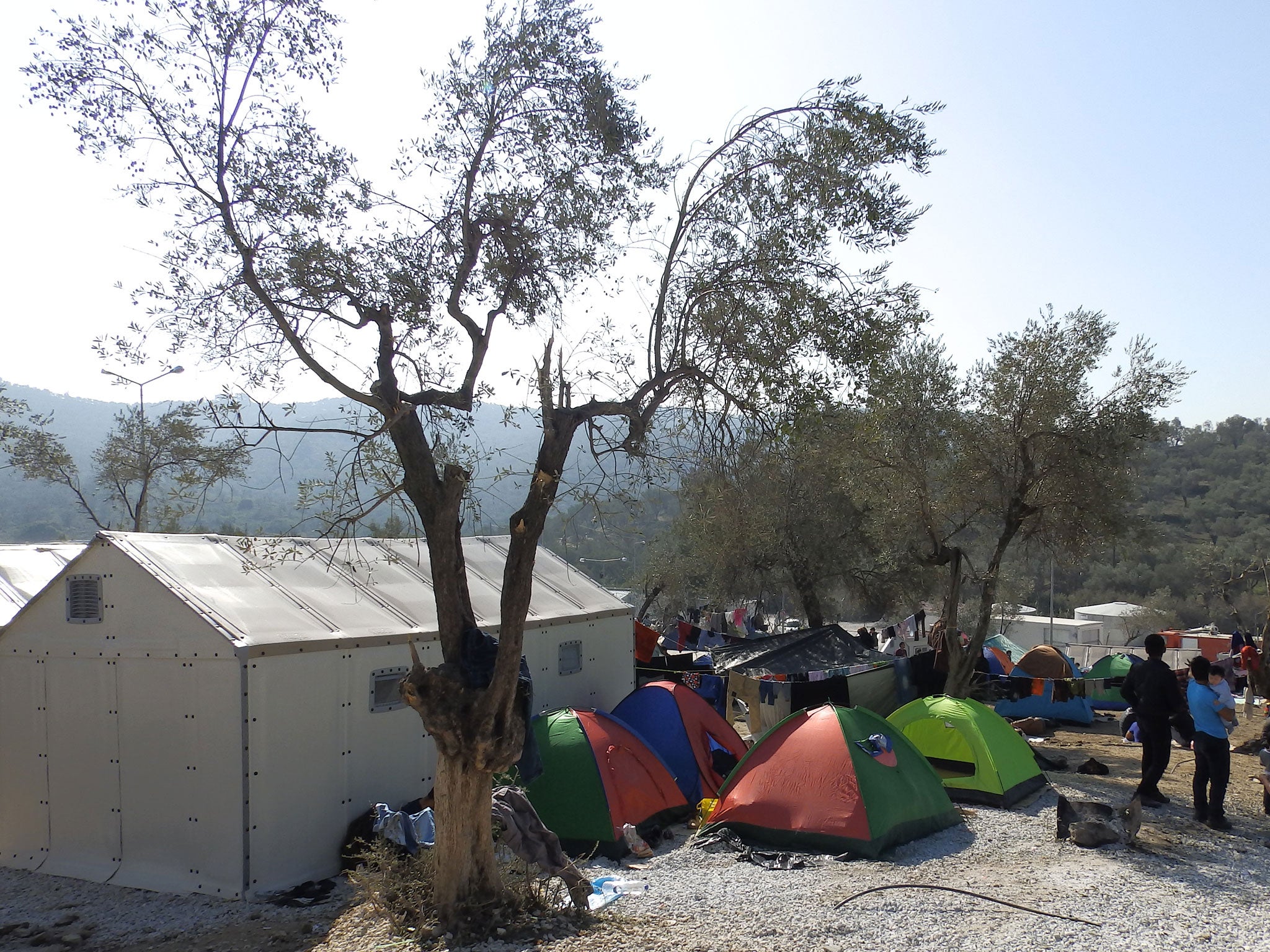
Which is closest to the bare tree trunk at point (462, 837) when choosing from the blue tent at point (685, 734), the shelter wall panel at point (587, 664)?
the blue tent at point (685, 734)

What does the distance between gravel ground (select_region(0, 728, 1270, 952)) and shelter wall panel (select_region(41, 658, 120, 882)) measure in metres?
0.24

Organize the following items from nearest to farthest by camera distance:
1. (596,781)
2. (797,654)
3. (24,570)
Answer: (596,781) → (24,570) → (797,654)

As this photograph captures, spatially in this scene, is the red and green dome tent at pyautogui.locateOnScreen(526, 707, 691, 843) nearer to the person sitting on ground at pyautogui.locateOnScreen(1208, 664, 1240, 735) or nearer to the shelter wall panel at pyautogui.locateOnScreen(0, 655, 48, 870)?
the shelter wall panel at pyautogui.locateOnScreen(0, 655, 48, 870)

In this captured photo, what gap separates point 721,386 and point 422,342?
7.80 ft

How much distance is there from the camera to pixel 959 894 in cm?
672

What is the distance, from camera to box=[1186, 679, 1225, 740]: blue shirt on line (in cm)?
846

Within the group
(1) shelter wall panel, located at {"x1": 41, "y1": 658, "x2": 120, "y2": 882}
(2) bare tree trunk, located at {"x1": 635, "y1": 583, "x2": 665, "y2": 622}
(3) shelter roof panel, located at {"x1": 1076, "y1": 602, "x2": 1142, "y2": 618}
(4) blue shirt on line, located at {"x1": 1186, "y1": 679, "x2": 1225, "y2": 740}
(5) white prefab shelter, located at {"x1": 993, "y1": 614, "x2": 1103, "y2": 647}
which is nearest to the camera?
(1) shelter wall panel, located at {"x1": 41, "y1": 658, "x2": 120, "y2": 882}

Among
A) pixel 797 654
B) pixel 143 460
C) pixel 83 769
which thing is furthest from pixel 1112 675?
pixel 143 460

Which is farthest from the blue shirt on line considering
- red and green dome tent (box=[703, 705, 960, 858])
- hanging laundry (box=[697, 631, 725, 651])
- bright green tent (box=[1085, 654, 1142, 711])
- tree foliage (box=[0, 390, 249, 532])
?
hanging laundry (box=[697, 631, 725, 651])

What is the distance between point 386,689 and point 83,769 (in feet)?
8.46

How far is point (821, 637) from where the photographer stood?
15273 mm

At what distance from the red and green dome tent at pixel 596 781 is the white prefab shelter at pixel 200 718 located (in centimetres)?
119

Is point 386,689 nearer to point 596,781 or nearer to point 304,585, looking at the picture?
point 304,585

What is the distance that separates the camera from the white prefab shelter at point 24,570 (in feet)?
30.8
